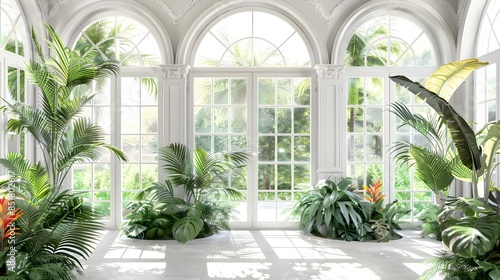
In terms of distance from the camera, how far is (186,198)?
22.3ft

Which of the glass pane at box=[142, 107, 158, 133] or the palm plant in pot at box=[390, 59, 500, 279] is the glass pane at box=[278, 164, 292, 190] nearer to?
the glass pane at box=[142, 107, 158, 133]

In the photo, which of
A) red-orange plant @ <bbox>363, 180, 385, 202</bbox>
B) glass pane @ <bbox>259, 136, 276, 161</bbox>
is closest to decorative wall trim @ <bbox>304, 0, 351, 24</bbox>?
glass pane @ <bbox>259, 136, 276, 161</bbox>

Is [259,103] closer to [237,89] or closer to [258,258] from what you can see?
[237,89]

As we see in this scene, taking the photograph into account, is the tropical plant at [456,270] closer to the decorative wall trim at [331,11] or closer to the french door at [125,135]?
the decorative wall trim at [331,11]

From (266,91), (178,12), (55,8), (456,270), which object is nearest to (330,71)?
(266,91)

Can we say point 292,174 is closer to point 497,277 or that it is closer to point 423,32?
point 423,32

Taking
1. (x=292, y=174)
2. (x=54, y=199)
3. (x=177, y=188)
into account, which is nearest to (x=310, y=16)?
(x=292, y=174)

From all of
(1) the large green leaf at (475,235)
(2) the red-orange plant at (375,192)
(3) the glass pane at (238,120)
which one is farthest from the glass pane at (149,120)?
(1) the large green leaf at (475,235)

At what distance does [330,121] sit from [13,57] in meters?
4.19

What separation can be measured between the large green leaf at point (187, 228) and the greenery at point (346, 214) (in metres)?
1.46

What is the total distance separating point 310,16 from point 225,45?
1.28 m

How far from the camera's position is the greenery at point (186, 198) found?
6238mm

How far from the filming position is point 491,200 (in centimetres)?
455

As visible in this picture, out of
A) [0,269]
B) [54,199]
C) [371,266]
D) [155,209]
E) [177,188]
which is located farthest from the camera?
[177,188]
